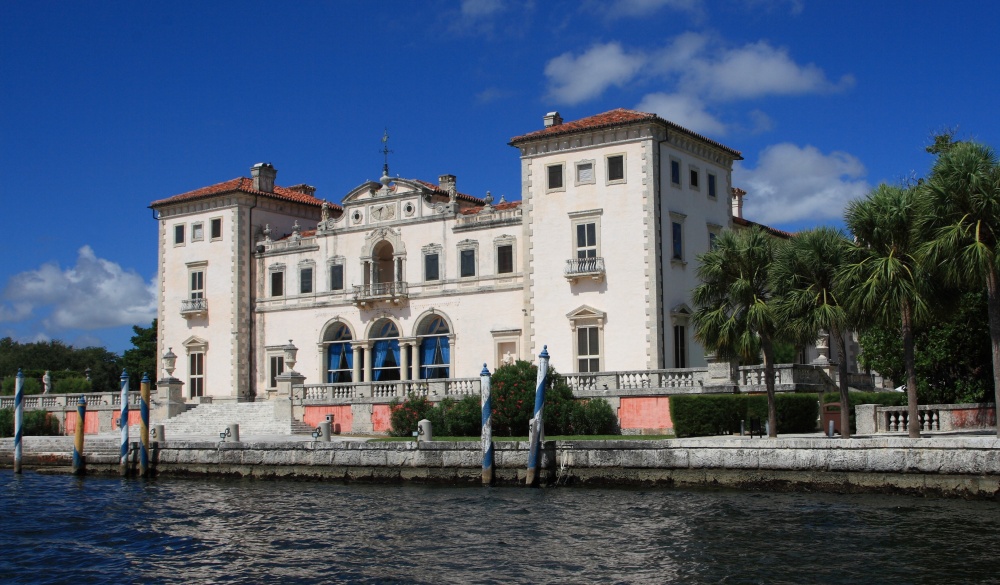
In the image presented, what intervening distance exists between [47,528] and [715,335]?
674 inches

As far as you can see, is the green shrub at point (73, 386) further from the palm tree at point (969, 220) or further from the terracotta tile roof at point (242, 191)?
the palm tree at point (969, 220)

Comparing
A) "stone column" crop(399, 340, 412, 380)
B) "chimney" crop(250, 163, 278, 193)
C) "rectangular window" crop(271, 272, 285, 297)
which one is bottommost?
"stone column" crop(399, 340, 412, 380)

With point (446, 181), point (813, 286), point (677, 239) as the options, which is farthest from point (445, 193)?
point (813, 286)

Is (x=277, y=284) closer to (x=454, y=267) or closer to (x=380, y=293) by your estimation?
(x=380, y=293)

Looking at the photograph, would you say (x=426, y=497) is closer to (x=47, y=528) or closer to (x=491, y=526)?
(x=491, y=526)

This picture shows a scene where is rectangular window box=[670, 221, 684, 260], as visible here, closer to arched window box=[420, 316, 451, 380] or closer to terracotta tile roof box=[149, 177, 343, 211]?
arched window box=[420, 316, 451, 380]

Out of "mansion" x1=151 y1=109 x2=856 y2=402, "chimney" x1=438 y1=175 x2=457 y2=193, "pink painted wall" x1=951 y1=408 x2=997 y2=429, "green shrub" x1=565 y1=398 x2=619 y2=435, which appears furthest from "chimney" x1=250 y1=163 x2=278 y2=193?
"pink painted wall" x1=951 y1=408 x2=997 y2=429

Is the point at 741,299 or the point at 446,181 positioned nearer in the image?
the point at 741,299

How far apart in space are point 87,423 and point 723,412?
1174 inches

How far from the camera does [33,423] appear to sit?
47.3 m

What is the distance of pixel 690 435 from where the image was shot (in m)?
31.1

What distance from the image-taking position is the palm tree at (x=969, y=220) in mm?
23375

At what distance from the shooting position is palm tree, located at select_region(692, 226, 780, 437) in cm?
2800

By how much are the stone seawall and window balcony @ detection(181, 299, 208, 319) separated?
54.1 feet
